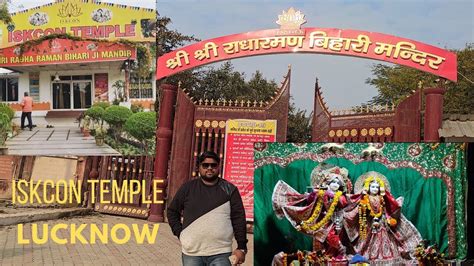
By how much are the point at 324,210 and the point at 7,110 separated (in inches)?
194

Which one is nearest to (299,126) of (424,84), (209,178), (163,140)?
(424,84)

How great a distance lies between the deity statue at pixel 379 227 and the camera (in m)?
4.20

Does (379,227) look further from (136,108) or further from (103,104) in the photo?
(103,104)

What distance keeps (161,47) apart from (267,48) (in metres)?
9.06

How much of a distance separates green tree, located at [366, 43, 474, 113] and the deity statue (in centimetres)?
1317

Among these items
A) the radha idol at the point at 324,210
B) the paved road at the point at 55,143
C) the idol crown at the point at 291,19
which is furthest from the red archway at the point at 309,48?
the radha idol at the point at 324,210

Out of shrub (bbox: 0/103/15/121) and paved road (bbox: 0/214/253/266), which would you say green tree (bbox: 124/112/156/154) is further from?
shrub (bbox: 0/103/15/121)

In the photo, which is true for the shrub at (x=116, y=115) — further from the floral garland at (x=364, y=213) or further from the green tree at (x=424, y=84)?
the green tree at (x=424, y=84)

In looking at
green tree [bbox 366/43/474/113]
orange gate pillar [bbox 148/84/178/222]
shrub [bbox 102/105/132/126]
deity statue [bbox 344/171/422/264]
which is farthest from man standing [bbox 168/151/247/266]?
green tree [bbox 366/43/474/113]

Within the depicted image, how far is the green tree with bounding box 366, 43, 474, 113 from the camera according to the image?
61.4 ft

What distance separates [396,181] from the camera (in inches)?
169

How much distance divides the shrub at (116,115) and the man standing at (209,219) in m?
4.28

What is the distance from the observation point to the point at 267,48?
7.36 m

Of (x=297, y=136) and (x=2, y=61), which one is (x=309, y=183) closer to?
(x=2, y=61)
